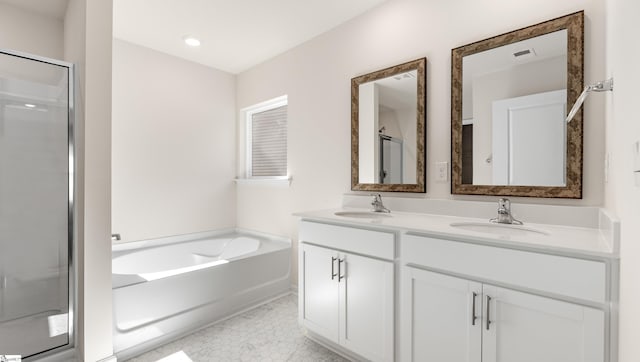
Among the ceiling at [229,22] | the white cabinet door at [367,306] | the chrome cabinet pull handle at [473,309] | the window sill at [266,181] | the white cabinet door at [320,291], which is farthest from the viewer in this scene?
the window sill at [266,181]

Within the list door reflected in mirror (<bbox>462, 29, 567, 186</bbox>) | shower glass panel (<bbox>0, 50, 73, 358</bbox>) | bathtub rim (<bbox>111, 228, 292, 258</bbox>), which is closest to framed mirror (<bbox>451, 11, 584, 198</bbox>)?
door reflected in mirror (<bbox>462, 29, 567, 186</bbox>)

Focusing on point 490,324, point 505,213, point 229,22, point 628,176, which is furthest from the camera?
point 229,22

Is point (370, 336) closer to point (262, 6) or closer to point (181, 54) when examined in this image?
point (262, 6)

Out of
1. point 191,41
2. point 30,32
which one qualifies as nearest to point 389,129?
point 191,41

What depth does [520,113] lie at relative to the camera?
1.58 m

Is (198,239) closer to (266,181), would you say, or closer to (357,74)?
(266,181)

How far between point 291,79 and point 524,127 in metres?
2.08

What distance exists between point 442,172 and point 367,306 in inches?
37.7

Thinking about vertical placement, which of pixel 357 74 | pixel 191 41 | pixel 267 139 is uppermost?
pixel 191 41

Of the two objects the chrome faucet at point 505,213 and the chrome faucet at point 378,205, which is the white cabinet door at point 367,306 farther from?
the chrome faucet at point 505,213

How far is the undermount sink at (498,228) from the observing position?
1.42 m

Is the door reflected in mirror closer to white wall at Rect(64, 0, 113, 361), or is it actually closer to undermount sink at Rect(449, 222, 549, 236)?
undermount sink at Rect(449, 222, 549, 236)

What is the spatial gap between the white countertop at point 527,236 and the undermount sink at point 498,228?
4 centimetres

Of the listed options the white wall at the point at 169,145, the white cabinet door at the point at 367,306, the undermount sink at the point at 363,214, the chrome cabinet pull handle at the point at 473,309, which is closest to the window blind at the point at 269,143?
the white wall at the point at 169,145
